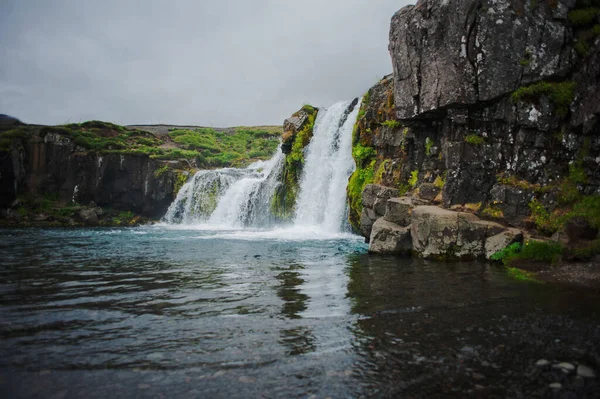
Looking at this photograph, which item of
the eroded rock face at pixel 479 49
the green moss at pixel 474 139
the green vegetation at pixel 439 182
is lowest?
the green vegetation at pixel 439 182

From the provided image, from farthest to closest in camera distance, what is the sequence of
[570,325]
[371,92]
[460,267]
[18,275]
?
[371,92] < [460,267] < [18,275] < [570,325]

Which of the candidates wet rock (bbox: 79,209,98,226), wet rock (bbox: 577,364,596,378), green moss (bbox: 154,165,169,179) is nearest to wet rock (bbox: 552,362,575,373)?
wet rock (bbox: 577,364,596,378)

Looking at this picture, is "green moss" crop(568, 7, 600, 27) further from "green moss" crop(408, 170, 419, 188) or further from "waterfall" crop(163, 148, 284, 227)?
"waterfall" crop(163, 148, 284, 227)

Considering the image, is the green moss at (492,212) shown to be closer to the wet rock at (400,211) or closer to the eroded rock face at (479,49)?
the wet rock at (400,211)

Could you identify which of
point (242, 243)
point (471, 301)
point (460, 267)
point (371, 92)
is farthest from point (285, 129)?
point (471, 301)

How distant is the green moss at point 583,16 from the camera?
12.5 metres

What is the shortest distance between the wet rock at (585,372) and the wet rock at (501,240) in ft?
27.1

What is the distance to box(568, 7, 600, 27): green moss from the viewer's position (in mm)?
12516

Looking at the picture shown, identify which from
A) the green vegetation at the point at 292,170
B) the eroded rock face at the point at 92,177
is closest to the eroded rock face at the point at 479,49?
the green vegetation at the point at 292,170

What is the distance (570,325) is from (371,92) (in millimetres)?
19009

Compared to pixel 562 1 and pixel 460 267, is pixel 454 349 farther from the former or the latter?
pixel 562 1

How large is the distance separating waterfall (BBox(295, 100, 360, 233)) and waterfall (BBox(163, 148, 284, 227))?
4110 mm

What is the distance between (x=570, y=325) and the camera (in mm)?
5508

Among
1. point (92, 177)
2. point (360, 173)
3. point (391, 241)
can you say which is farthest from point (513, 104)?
point (92, 177)
